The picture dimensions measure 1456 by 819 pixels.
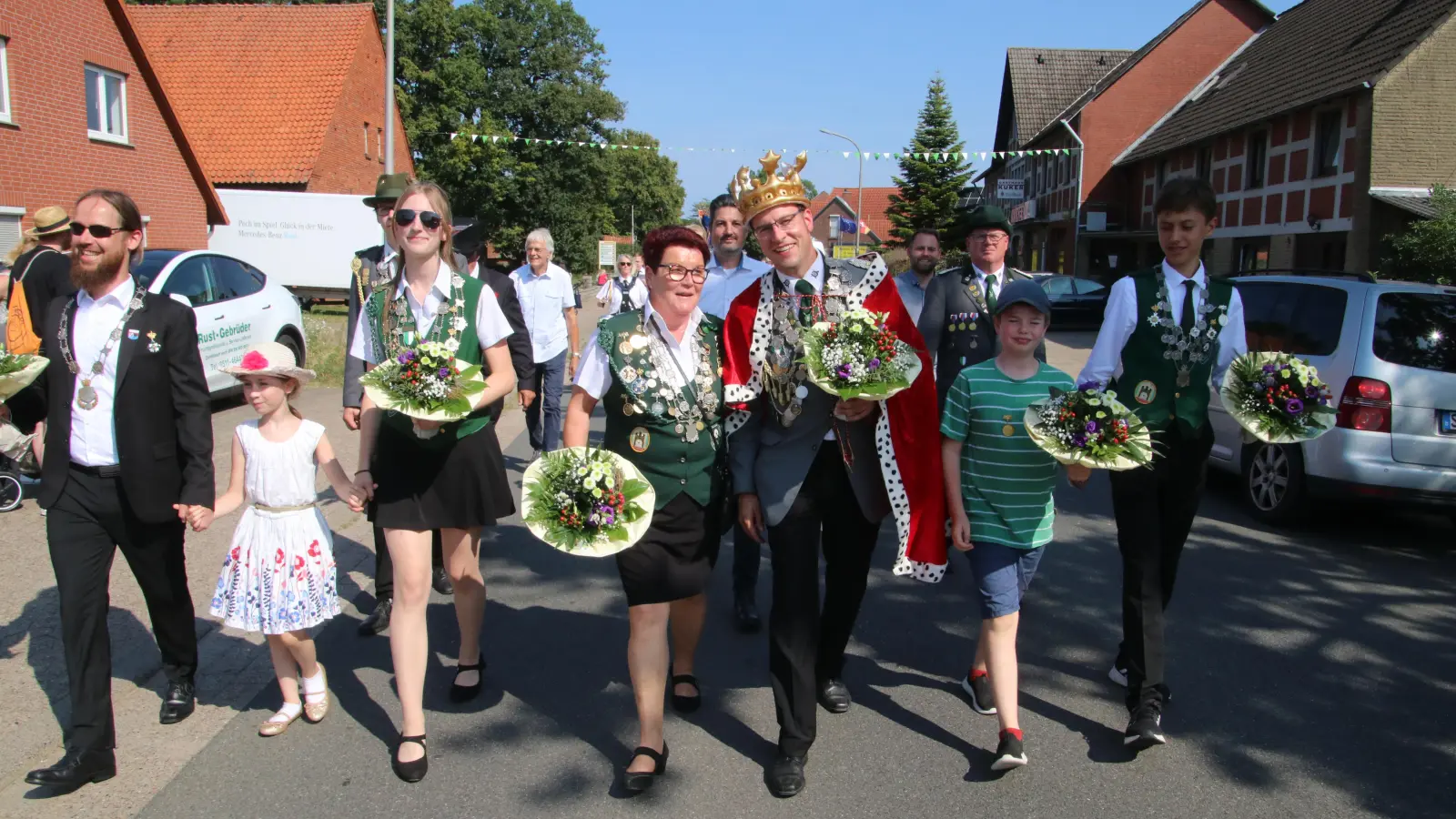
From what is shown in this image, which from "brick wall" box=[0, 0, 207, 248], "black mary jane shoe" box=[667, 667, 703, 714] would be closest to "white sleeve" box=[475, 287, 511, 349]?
"black mary jane shoe" box=[667, 667, 703, 714]

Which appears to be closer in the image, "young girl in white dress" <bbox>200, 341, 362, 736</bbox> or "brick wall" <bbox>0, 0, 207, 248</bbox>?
"young girl in white dress" <bbox>200, 341, 362, 736</bbox>

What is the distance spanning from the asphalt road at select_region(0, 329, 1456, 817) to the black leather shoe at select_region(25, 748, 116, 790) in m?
0.06

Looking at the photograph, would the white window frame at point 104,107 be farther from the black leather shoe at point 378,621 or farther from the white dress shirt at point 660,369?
the white dress shirt at point 660,369

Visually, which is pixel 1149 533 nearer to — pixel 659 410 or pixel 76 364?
pixel 659 410

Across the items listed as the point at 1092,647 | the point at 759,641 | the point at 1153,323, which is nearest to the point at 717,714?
the point at 759,641

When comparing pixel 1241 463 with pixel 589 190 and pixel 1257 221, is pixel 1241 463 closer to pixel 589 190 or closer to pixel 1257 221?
pixel 1257 221

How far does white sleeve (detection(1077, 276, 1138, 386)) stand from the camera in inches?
163

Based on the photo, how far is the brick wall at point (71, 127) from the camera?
685 inches

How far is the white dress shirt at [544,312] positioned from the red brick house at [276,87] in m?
25.6

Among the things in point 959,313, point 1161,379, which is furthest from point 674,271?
A: point 959,313

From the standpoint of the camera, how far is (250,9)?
3547cm

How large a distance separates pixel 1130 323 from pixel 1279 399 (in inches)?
24.5

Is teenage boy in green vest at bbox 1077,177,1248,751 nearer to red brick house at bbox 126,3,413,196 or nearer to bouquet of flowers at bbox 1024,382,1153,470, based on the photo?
bouquet of flowers at bbox 1024,382,1153,470

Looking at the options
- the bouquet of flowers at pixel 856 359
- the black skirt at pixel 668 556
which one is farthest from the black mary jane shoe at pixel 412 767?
the bouquet of flowers at pixel 856 359
